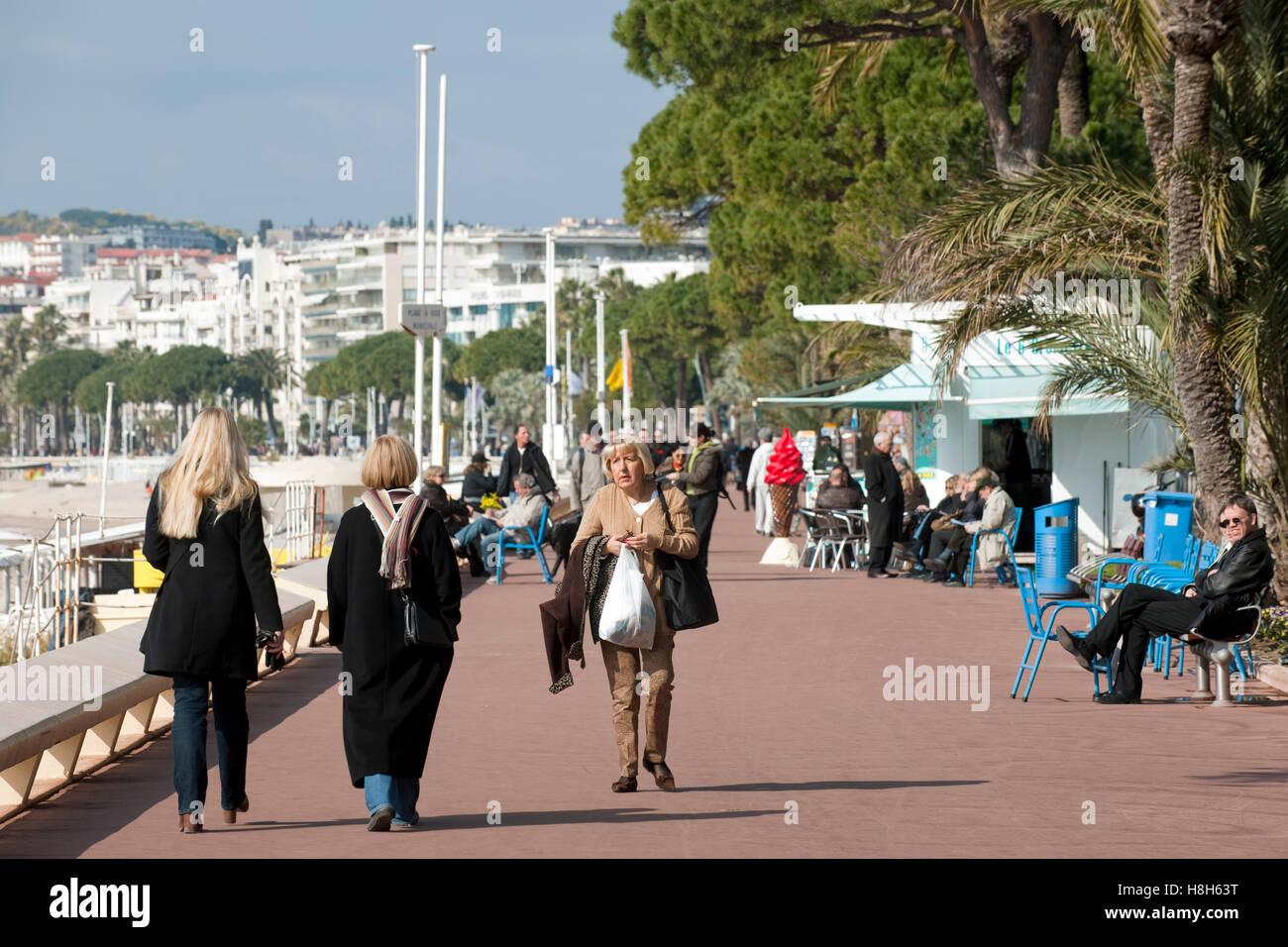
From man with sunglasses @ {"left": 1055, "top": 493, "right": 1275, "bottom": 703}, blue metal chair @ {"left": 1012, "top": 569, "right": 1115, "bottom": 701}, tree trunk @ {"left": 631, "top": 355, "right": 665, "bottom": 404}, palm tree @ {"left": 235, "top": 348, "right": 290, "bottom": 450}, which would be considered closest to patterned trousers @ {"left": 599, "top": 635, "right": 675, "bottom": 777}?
blue metal chair @ {"left": 1012, "top": 569, "right": 1115, "bottom": 701}

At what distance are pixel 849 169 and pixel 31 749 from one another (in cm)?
2566

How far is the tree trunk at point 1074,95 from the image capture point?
80.1ft

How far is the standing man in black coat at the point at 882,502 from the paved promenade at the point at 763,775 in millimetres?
7051

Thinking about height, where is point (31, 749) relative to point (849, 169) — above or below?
below

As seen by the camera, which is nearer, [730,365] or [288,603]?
[288,603]

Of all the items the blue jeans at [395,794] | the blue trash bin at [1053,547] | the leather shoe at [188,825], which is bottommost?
the leather shoe at [188,825]

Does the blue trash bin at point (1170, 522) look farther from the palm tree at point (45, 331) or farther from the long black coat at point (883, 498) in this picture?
the palm tree at point (45, 331)

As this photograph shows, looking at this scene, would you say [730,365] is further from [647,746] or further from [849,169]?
[647,746]

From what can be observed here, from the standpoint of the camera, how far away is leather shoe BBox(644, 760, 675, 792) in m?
7.77

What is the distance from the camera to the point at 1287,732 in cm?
938

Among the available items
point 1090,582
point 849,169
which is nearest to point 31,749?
point 1090,582

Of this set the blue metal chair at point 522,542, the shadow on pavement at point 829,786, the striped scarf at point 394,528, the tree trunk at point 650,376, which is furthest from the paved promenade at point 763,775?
the tree trunk at point 650,376

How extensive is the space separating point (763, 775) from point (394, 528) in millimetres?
2295

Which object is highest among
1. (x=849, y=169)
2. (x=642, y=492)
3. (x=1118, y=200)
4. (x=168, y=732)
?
(x=849, y=169)
